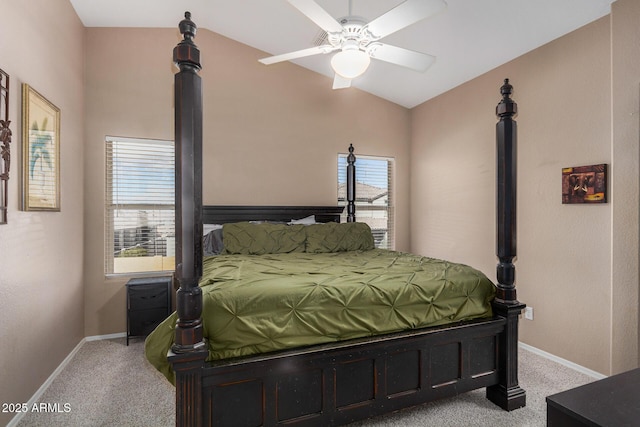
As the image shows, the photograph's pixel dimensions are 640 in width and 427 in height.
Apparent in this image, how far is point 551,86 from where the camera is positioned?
9.56ft

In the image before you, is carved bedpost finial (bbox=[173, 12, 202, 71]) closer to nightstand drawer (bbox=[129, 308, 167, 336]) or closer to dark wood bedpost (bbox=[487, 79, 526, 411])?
dark wood bedpost (bbox=[487, 79, 526, 411])

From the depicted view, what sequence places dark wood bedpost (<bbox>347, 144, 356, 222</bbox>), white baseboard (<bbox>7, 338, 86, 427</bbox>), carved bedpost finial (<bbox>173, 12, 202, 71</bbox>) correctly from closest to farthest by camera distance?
carved bedpost finial (<bbox>173, 12, 202, 71</bbox>)
white baseboard (<bbox>7, 338, 86, 427</bbox>)
dark wood bedpost (<bbox>347, 144, 356, 222</bbox>)

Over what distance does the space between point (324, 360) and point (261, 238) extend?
1713 millimetres

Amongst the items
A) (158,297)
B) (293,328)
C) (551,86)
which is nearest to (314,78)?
(551,86)

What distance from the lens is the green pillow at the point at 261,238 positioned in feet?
10.3

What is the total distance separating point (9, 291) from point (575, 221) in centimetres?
410

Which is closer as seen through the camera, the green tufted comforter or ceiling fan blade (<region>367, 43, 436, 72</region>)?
the green tufted comforter

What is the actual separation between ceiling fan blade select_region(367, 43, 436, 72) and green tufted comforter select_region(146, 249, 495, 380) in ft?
4.92

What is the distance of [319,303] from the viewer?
1721mm

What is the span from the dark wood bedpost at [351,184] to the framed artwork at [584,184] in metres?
2.13

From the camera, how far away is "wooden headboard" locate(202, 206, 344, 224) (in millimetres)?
3654

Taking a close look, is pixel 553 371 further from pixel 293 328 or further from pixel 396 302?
pixel 293 328

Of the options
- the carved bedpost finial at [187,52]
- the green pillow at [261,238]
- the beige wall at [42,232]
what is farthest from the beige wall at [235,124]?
the carved bedpost finial at [187,52]

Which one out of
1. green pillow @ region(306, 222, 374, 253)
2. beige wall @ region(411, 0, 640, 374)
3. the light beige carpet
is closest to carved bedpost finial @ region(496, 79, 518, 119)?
beige wall @ region(411, 0, 640, 374)
